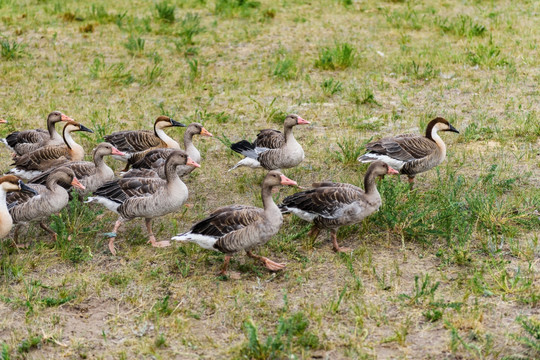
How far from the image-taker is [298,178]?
945cm

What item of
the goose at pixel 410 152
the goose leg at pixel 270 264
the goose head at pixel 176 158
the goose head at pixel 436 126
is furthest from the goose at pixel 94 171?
the goose head at pixel 436 126

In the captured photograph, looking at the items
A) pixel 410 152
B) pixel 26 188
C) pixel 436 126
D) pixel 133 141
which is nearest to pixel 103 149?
pixel 133 141

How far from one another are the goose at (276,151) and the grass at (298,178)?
1.14ft

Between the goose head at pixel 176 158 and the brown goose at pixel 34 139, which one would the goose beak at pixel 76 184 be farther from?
the brown goose at pixel 34 139

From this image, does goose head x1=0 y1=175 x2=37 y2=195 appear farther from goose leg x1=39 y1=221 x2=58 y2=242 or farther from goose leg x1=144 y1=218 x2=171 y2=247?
goose leg x1=144 y1=218 x2=171 y2=247

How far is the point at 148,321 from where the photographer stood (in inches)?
243

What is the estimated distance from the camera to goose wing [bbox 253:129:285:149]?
9273 mm

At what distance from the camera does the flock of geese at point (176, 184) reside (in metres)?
6.95

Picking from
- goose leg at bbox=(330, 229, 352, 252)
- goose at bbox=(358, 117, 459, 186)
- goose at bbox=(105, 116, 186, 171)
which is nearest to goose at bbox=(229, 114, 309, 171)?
goose at bbox=(358, 117, 459, 186)

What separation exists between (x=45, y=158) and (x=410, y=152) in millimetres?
5241

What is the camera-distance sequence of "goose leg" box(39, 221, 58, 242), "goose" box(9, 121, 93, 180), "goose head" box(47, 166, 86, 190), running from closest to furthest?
"goose head" box(47, 166, 86, 190) < "goose leg" box(39, 221, 58, 242) < "goose" box(9, 121, 93, 180)

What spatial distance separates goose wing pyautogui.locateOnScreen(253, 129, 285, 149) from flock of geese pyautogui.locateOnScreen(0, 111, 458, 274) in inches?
0.6

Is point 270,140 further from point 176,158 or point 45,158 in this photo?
point 45,158

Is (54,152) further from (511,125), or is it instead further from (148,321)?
(511,125)
